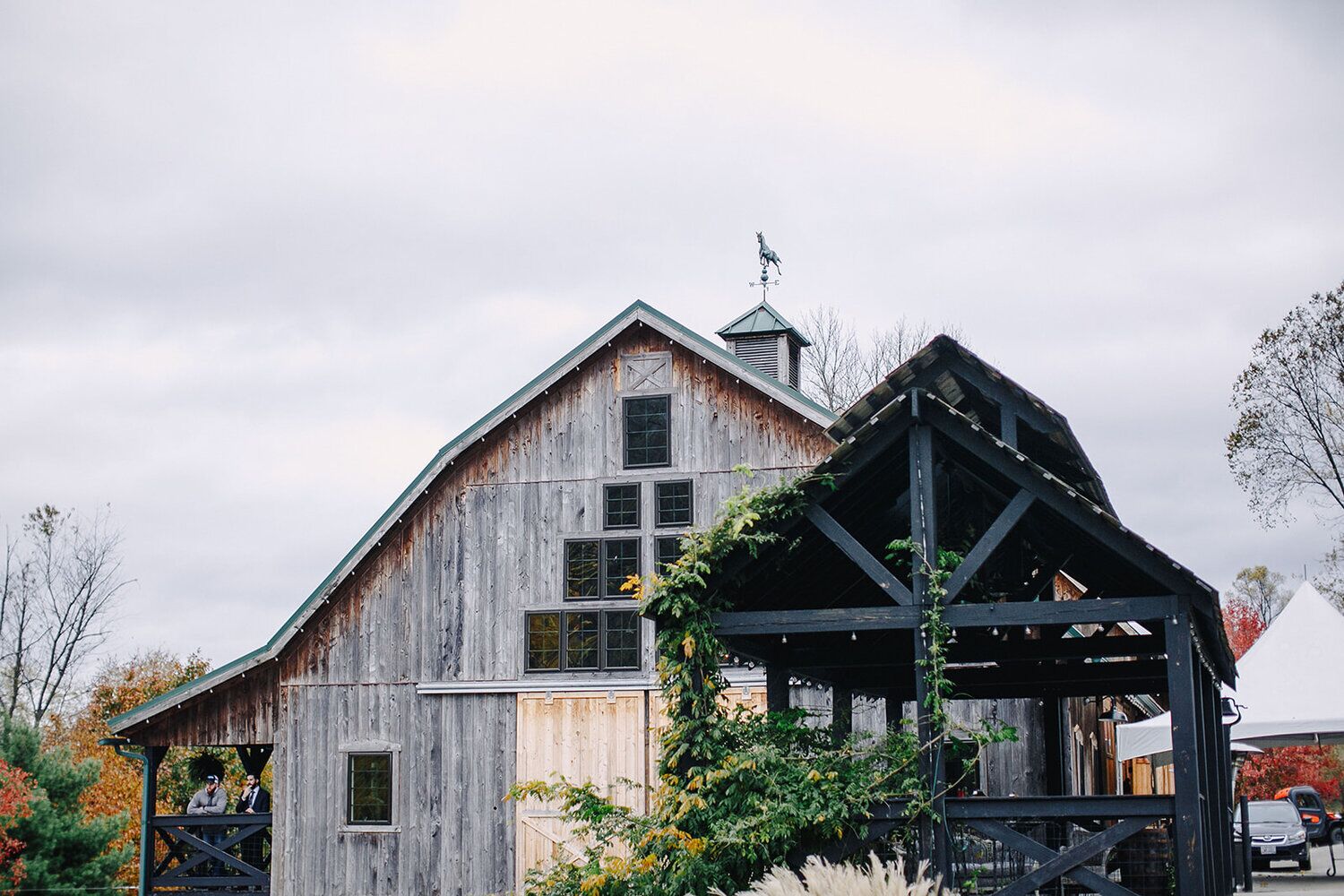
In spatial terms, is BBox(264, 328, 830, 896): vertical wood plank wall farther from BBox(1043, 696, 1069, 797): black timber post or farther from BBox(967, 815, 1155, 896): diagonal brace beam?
BBox(967, 815, 1155, 896): diagonal brace beam

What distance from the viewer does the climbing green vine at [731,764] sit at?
11.3m

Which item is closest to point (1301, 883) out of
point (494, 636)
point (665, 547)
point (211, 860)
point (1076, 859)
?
point (665, 547)

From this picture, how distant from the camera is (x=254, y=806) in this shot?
21953 millimetres

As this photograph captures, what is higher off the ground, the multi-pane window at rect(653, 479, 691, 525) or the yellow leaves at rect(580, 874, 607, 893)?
the multi-pane window at rect(653, 479, 691, 525)

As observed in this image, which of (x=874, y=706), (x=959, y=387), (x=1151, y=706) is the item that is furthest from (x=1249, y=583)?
(x=959, y=387)

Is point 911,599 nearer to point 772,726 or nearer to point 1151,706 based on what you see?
point 772,726

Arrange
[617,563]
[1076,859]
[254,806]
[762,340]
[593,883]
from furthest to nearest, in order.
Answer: [762,340]
[254,806]
[617,563]
[593,883]
[1076,859]

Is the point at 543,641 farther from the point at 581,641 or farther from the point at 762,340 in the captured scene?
the point at 762,340

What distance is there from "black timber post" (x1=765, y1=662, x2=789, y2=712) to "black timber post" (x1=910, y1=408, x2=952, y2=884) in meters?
2.16

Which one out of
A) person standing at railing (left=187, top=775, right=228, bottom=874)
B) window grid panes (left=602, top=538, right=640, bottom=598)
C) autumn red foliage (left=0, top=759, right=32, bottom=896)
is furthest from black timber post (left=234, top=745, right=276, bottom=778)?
window grid panes (left=602, top=538, right=640, bottom=598)

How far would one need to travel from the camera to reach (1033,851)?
1110 cm

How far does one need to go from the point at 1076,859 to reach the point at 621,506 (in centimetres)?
1080

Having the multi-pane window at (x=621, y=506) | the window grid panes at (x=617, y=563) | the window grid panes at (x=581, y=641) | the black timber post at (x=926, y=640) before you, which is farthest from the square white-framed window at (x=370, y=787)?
the black timber post at (x=926, y=640)

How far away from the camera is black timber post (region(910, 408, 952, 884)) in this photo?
11375 mm
